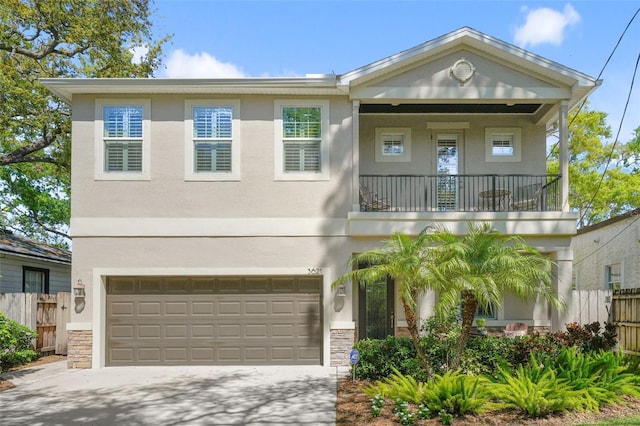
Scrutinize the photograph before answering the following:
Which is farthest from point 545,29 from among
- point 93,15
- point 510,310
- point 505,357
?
point 93,15

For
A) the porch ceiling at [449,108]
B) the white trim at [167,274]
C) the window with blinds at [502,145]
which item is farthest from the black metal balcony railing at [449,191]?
the white trim at [167,274]

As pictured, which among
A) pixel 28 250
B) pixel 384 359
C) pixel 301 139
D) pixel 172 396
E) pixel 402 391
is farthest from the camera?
pixel 28 250

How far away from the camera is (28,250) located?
1731 cm

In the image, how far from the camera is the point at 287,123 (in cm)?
1221

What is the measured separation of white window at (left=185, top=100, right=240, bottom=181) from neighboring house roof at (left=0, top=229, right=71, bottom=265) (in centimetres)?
783

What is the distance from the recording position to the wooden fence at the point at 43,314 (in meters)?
12.9

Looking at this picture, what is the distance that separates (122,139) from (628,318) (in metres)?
11.8

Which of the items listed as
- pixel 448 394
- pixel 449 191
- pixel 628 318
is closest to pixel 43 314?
pixel 448 394

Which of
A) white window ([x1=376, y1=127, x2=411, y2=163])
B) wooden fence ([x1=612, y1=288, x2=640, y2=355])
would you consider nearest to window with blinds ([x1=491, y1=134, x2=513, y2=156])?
white window ([x1=376, y1=127, x2=411, y2=163])

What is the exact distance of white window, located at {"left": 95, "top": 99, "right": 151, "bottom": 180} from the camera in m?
12.1

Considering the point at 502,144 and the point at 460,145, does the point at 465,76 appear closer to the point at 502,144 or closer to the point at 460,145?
the point at 460,145

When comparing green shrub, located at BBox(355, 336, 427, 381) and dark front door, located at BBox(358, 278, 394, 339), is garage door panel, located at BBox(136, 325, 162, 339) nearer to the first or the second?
green shrub, located at BBox(355, 336, 427, 381)

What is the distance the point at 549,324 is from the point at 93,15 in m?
16.6

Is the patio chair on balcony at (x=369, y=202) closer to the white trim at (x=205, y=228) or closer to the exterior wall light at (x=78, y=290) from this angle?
the white trim at (x=205, y=228)
